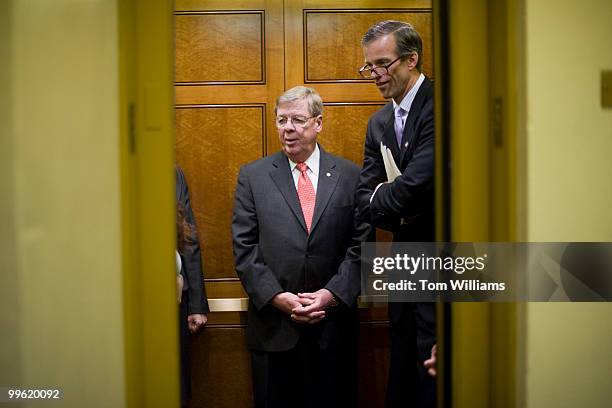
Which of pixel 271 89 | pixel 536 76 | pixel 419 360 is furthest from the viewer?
pixel 271 89

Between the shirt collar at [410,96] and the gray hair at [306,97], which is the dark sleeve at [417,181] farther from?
the gray hair at [306,97]

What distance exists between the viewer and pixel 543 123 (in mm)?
1476

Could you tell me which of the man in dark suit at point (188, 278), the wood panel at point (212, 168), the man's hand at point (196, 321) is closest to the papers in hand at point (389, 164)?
the wood panel at point (212, 168)

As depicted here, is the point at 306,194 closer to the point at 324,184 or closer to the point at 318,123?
the point at 324,184

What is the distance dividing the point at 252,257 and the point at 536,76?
1.12 m

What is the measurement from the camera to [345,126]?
246cm

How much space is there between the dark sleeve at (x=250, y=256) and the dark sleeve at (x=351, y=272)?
0.20 m

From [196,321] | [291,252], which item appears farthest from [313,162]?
[196,321]

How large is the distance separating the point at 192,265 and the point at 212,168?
407 millimetres

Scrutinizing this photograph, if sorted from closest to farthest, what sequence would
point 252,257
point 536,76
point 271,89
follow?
point 536,76 < point 252,257 < point 271,89

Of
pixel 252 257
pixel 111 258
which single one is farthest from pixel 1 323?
pixel 252 257

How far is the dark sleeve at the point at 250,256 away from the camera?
2150 millimetres

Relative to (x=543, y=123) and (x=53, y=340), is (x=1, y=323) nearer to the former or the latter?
(x=53, y=340)

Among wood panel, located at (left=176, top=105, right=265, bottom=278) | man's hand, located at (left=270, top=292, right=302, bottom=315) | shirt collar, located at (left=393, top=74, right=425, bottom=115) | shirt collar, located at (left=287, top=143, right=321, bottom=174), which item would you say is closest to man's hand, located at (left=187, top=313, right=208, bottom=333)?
wood panel, located at (left=176, top=105, right=265, bottom=278)
